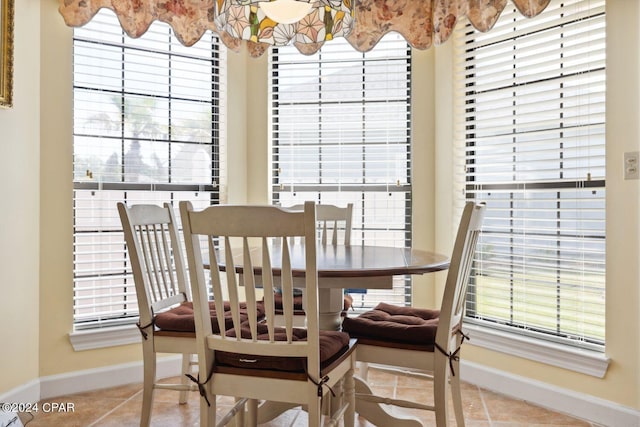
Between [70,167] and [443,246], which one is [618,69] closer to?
[443,246]

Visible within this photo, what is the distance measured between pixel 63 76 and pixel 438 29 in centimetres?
206

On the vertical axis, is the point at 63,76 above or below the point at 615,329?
above

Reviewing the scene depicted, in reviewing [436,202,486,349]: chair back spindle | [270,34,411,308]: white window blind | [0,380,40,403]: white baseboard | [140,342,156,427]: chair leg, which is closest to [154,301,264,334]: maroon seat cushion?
[140,342,156,427]: chair leg

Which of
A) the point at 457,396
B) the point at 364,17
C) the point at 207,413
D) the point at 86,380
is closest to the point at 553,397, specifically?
the point at 457,396

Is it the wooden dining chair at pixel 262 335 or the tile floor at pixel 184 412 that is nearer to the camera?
the wooden dining chair at pixel 262 335

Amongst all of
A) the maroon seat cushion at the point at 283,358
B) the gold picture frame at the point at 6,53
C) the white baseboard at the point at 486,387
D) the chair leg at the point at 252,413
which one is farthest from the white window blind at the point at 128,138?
the maroon seat cushion at the point at 283,358

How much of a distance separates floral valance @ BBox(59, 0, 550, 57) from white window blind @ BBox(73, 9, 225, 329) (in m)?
0.17

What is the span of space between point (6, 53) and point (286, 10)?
4.38 feet

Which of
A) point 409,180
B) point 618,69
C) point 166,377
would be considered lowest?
point 166,377

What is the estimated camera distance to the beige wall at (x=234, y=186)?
2.29 m

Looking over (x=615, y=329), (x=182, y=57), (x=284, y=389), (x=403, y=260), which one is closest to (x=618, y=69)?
(x=615, y=329)

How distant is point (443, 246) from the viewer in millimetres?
3086

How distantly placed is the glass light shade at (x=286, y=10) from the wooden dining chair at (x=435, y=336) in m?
1.03

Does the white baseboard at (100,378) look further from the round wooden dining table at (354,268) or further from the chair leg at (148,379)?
the round wooden dining table at (354,268)
